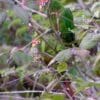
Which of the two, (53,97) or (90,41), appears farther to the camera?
(90,41)

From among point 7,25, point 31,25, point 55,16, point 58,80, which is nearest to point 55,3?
point 55,16

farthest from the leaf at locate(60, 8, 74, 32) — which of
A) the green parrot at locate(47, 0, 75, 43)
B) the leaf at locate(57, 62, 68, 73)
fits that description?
the leaf at locate(57, 62, 68, 73)

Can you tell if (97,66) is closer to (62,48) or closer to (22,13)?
(62,48)

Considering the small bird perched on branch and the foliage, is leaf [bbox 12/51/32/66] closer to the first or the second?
the foliage

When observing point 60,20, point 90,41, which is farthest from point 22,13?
point 90,41

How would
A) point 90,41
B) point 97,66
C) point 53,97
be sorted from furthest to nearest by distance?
point 97,66
point 90,41
point 53,97

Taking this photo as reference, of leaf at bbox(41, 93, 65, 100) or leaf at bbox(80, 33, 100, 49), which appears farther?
leaf at bbox(80, 33, 100, 49)
